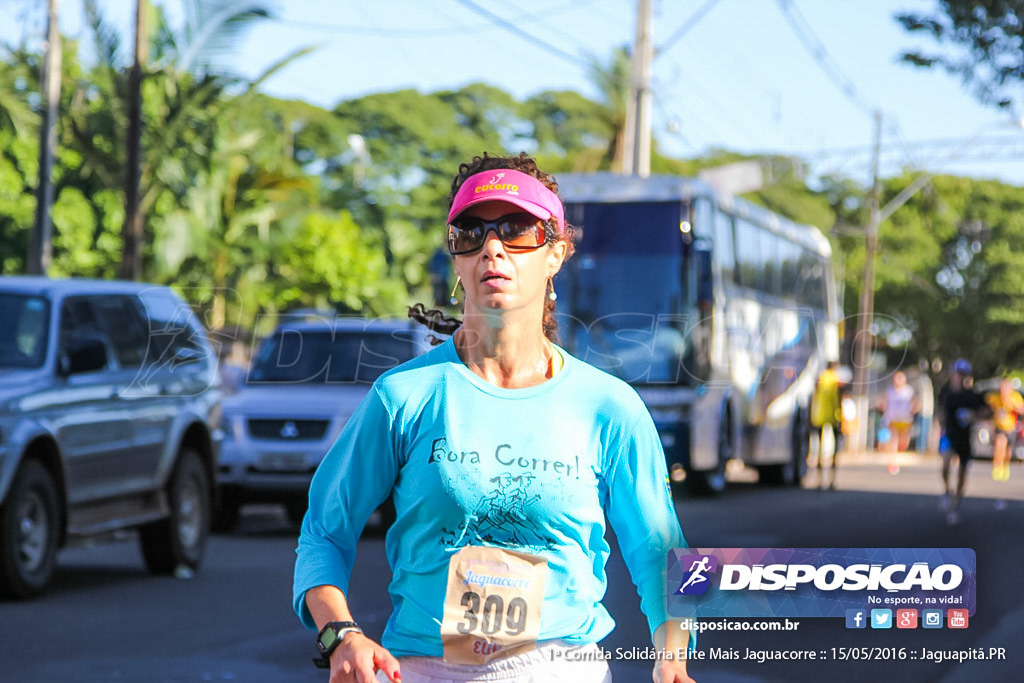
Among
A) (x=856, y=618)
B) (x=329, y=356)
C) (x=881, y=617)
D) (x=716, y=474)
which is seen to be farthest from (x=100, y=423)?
(x=716, y=474)

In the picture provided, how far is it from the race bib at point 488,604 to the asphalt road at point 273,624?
234 cm

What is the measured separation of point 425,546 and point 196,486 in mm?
9557

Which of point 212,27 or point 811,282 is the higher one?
point 212,27

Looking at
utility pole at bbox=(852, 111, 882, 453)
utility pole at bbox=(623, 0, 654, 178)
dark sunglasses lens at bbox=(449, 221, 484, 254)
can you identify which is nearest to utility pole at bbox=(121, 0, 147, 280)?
utility pole at bbox=(623, 0, 654, 178)

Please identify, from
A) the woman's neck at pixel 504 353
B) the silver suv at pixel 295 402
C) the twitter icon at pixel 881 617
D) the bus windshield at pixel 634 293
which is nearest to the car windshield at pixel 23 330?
the silver suv at pixel 295 402

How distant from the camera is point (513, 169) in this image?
10.5 feet

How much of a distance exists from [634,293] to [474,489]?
53.3ft

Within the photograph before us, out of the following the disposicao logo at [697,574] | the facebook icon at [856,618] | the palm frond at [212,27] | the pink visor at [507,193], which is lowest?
the facebook icon at [856,618]

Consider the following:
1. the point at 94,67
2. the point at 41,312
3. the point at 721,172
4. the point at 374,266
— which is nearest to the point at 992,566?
the point at 41,312

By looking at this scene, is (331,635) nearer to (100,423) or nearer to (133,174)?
(100,423)

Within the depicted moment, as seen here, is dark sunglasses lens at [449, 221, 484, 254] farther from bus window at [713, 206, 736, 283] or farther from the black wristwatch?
bus window at [713, 206, 736, 283]

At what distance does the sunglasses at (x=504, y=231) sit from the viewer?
123 inches

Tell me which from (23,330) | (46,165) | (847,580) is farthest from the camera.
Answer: (46,165)

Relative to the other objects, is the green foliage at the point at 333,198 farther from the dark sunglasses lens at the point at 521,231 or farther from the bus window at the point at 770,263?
the dark sunglasses lens at the point at 521,231
